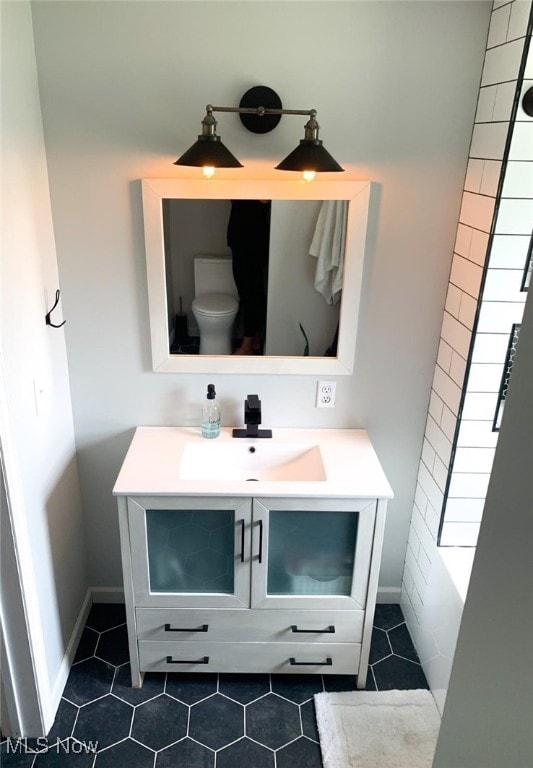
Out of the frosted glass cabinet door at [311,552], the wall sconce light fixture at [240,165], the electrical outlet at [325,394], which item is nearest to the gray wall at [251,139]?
the electrical outlet at [325,394]

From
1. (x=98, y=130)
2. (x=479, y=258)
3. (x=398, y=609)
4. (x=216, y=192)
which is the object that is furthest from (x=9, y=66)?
(x=398, y=609)

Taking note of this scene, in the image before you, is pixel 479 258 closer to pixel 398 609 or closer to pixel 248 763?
pixel 398 609

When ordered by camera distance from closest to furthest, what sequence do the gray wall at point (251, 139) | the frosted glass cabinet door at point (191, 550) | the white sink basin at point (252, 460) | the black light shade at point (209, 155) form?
the black light shade at point (209, 155) → the gray wall at point (251, 139) → the frosted glass cabinet door at point (191, 550) → the white sink basin at point (252, 460)

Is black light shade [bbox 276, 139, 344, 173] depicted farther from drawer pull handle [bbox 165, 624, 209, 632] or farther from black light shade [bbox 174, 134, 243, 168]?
drawer pull handle [bbox 165, 624, 209, 632]

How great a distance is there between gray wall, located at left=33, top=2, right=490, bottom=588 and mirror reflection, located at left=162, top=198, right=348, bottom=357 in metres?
0.11

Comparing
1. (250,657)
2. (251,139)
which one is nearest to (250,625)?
(250,657)

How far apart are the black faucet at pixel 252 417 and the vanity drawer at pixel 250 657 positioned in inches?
29.0

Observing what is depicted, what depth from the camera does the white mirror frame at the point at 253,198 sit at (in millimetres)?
1791

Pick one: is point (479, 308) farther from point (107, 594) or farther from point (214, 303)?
point (107, 594)

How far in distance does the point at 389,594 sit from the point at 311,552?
768 millimetres

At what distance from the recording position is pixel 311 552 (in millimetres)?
1864

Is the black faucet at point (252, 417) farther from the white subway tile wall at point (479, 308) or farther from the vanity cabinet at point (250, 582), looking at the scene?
the white subway tile wall at point (479, 308)
